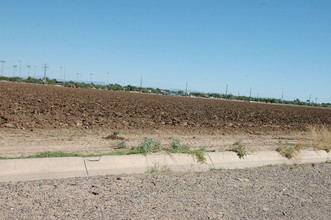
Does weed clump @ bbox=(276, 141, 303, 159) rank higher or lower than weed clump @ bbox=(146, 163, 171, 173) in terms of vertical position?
higher

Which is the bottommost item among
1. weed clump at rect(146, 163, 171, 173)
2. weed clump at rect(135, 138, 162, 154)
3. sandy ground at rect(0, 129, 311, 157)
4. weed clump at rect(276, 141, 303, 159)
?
sandy ground at rect(0, 129, 311, 157)

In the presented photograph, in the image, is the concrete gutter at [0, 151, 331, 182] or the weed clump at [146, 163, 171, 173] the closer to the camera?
the concrete gutter at [0, 151, 331, 182]

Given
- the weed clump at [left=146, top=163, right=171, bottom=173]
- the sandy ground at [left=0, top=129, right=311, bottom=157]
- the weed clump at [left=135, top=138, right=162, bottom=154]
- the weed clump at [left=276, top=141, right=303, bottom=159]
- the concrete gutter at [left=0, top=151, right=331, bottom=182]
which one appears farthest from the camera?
the weed clump at [left=276, top=141, right=303, bottom=159]

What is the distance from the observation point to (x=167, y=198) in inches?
308

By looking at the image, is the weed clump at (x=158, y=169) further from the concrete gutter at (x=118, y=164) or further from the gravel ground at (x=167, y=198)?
the gravel ground at (x=167, y=198)

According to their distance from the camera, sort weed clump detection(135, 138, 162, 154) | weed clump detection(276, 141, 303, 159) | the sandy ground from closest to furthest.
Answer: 1. weed clump detection(135, 138, 162, 154)
2. the sandy ground
3. weed clump detection(276, 141, 303, 159)

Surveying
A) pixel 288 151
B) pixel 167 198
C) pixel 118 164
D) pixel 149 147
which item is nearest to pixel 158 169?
pixel 118 164

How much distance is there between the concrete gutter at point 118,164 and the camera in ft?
30.5

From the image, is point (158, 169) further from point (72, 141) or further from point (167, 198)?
point (72, 141)

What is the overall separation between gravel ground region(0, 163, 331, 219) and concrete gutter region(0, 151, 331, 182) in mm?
845

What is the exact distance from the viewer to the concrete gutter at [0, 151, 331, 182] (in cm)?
929

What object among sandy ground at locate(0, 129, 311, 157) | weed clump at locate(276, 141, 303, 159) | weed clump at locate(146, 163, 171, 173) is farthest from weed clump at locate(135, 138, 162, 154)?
weed clump at locate(276, 141, 303, 159)

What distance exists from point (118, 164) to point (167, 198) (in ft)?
10.4

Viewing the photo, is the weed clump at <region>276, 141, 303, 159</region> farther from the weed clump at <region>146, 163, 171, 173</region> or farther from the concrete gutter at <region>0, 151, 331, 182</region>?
the weed clump at <region>146, 163, 171, 173</region>
